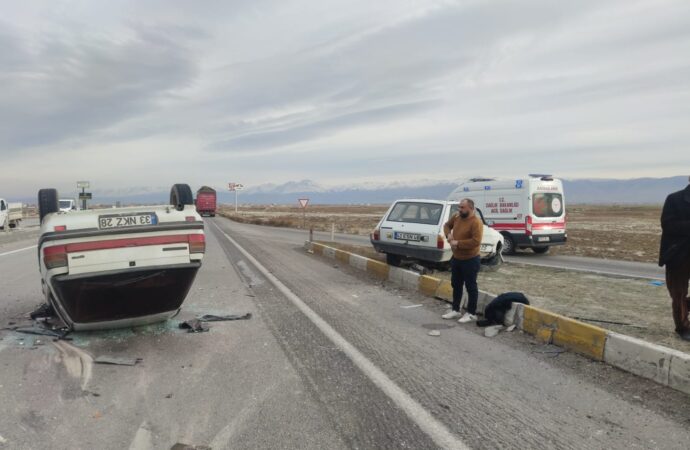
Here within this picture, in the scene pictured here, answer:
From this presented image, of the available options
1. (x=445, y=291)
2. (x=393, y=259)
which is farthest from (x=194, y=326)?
(x=393, y=259)

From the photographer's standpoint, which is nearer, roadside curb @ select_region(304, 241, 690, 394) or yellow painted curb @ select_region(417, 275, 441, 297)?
roadside curb @ select_region(304, 241, 690, 394)

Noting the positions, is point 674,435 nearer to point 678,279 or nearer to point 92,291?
point 678,279

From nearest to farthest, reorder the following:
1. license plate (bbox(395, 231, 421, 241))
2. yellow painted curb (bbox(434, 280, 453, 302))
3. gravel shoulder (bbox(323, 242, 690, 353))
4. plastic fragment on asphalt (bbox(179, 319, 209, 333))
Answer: plastic fragment on asphalt (bbox(179, 319, 209, 333))
gravel shoulder (bbox(323, 242, 690, 353))
yellow painted curb (bbox(434, 280, 453, 302))
license plate (bbox(395, 231, 421, 241))

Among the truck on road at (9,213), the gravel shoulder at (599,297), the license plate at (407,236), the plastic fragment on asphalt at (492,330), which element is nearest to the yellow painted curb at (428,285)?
the gravel shoulder at (599,297)

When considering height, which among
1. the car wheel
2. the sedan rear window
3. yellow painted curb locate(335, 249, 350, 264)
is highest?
the sedan rear window

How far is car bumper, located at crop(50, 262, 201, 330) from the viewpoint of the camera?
4.78m

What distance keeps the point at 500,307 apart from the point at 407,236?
4.39 meters

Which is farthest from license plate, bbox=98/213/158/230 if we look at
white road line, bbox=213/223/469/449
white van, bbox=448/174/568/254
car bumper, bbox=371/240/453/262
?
white van, bbox=448/174/568/254

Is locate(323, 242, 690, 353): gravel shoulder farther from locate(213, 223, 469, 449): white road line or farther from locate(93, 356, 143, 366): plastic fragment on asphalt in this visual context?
locate(93, 356, 143, 366): plastic fragment on asphalt

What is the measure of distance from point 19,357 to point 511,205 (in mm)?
13697

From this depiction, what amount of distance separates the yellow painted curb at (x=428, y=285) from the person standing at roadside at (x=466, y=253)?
1.47 meters

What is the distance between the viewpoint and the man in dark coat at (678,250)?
16.5 ft

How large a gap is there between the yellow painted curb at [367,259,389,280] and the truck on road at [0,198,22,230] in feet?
78.8

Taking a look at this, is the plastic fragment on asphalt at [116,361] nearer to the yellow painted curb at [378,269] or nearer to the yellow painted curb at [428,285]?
the yellow painted curb at [428,285]
